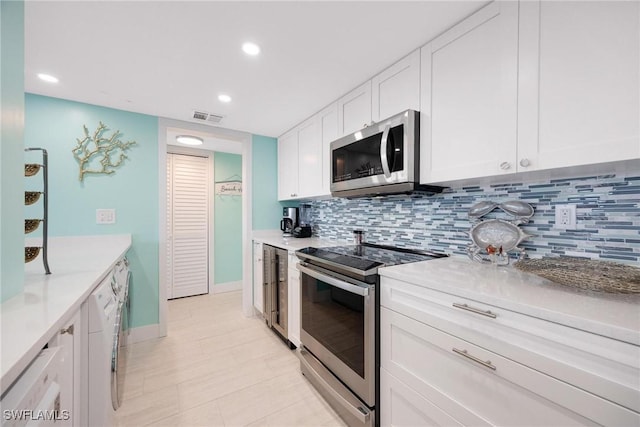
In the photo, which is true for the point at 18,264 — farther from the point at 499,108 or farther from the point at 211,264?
the point at 211,264

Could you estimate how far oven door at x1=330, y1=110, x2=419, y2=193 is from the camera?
5.07 feet

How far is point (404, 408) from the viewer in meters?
1.23

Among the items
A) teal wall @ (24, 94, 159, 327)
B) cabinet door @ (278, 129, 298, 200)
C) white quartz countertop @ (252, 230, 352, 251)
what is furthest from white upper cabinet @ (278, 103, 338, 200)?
teal wall @ (24, 94, 159, 327)

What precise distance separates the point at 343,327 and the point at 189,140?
3133 millimetres

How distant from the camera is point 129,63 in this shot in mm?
1722

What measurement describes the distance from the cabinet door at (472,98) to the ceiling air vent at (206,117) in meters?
2.05

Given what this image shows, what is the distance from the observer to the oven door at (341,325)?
1.37 m

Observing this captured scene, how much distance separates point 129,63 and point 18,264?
1.42 m

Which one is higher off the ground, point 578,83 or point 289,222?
point 578,83

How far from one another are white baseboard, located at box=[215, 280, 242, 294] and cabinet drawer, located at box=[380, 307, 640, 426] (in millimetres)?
3316

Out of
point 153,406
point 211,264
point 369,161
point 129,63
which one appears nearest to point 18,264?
point 153,406

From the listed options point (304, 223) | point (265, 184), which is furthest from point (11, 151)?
point (304, 223)

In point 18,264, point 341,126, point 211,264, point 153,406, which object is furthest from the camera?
point 211,264

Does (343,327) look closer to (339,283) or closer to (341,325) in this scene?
(341,325)
